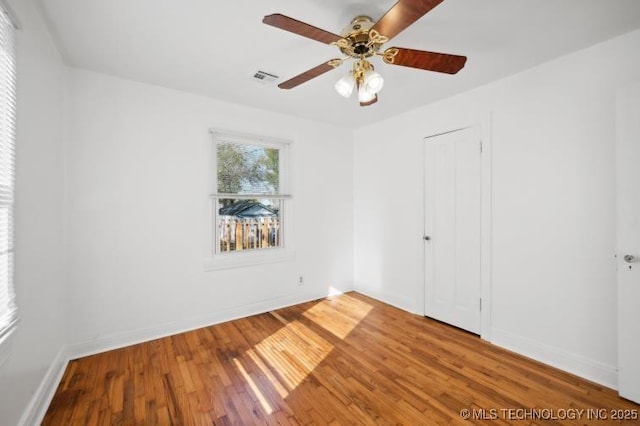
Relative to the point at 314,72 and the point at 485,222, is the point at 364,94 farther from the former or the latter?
the point at 485,222

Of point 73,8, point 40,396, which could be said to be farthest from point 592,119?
point 40,396

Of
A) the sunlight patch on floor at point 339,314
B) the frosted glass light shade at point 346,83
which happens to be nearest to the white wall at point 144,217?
the sunlight patch on floor at point 339,314

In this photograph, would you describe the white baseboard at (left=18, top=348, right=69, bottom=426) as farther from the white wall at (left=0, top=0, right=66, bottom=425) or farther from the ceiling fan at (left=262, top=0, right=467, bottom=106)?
the ceiling fan at (left=262, top=0, right=467, bottom=106)

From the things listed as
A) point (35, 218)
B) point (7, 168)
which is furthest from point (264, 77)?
point (35, 218)

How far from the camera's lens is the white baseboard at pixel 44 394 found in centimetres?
160

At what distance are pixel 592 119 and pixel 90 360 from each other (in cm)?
453

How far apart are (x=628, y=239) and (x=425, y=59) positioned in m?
1.86

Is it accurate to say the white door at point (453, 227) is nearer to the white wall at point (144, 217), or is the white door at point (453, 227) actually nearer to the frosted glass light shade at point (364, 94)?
the frosted glass light shade at point (364, 94)

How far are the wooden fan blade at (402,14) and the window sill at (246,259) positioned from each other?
267 centimetres

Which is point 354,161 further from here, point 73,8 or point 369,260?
point 73,8

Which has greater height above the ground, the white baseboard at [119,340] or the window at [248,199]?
the window at [248,199]

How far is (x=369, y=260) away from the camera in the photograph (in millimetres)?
4043

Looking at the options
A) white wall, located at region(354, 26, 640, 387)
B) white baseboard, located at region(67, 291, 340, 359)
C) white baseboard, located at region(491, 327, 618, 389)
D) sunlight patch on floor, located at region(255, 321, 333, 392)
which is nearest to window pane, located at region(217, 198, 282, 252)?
white baseboard, located at region(67, 291, 340, 359)

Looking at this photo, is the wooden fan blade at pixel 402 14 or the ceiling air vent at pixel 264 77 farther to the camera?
the ceiling air vent at pixel 264 77
